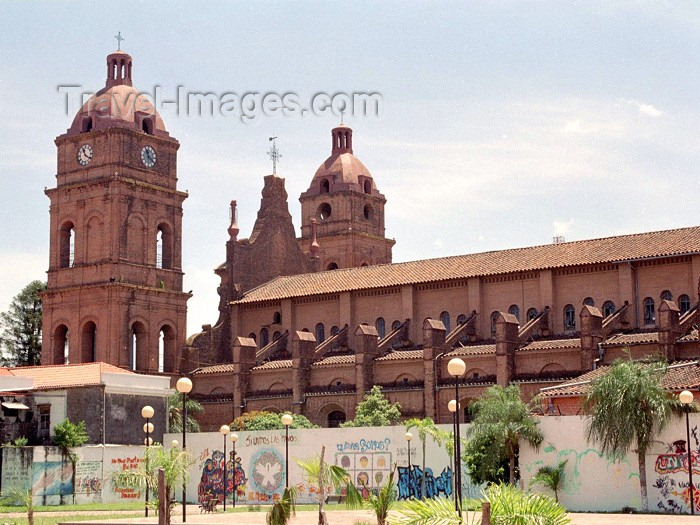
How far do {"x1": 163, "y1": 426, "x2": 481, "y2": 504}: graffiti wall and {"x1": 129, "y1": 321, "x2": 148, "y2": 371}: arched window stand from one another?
17.8 m

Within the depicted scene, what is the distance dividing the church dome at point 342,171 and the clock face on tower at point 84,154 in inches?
964

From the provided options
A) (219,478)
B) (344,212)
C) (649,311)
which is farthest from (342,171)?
(219,478)

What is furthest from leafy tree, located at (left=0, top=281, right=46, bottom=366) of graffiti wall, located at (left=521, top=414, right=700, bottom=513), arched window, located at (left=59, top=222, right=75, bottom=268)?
graffiti wall, located at (left=521, top=414, right=700, bottom=513)

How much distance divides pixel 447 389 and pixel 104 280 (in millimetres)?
22830

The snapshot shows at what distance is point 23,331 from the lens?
89.8 m

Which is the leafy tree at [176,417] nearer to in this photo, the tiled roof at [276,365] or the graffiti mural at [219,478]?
the tiled roof at [276,365]

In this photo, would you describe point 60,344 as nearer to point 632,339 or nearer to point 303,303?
point 303,303

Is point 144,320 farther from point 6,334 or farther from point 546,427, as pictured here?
point 546,427

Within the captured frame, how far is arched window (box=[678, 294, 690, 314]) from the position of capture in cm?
5691

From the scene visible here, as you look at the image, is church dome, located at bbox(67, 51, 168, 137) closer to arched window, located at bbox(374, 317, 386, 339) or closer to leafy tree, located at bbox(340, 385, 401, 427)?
arched window, located at bbox(374, 317, 386, 339)

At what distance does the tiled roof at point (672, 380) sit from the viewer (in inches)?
1754

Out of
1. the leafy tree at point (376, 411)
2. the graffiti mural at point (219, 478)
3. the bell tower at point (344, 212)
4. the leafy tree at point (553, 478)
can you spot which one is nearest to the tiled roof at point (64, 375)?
the graffiti mural at point (219, 478)

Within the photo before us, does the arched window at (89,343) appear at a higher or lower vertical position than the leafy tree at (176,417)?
higher

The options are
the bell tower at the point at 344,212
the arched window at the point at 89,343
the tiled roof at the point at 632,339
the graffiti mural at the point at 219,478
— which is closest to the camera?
the graffiti mural at the point at 219,478
